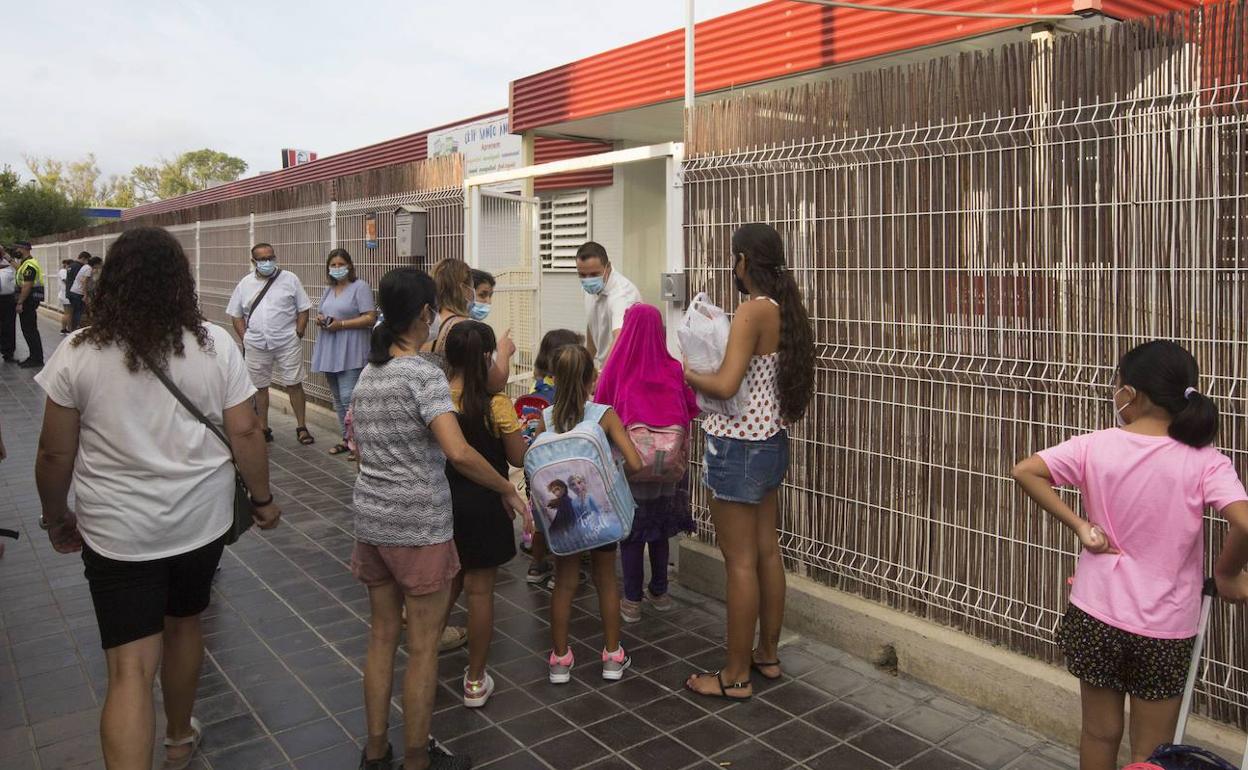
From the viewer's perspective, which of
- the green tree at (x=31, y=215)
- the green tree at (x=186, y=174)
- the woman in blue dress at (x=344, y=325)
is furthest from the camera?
the green tree at (x=186, y=174)

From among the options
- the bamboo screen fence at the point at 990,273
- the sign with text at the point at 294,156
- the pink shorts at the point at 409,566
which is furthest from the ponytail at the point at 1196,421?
the sign with text at the point at 294,156

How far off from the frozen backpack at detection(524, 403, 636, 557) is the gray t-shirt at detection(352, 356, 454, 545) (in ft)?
2.15

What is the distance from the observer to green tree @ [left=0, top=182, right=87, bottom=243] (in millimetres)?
44469

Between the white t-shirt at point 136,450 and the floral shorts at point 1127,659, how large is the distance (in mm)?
2800

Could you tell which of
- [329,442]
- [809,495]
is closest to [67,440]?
[809,495]

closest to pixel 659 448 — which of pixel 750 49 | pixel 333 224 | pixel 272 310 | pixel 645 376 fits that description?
pixel 645 376

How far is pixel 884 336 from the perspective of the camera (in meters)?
4.37

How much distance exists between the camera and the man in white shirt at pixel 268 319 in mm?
8844

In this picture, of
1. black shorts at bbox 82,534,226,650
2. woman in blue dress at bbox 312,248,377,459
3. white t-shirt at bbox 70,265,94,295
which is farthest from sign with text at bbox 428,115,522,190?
black shorts at bbox 82,534,226,650

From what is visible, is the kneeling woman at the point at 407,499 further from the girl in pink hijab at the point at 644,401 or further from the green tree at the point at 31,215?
the green tree at the point at 31,215

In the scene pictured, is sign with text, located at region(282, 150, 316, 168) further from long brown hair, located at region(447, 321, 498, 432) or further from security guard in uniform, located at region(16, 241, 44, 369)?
long brown hair, located at region(447, 321, 498, 432)

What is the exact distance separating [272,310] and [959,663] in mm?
6947

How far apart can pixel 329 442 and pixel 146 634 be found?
6.60 m

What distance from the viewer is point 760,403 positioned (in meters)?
4.04
